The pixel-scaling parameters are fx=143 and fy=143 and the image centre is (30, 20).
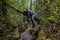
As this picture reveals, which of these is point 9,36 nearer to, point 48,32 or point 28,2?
point 48,32

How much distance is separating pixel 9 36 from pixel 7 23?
1.21 metres

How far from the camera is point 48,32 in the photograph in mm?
8289

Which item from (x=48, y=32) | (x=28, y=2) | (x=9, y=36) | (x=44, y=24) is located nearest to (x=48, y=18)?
(x=44, y=24)

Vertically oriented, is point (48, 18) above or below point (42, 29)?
above

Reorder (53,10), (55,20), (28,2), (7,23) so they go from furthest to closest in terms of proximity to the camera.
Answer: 1. (28,2)
2. (7,23)
3. (53,10)
4. (55,20)

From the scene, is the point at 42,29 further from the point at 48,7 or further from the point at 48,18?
the point at 48,7

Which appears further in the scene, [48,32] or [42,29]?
[42,29]

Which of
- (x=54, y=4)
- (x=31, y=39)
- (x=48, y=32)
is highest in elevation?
(x=54, y=4)

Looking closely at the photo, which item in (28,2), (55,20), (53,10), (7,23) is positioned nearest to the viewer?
(55,20)

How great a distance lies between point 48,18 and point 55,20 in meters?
0.78

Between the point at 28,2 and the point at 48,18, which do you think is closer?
the point at 48,18

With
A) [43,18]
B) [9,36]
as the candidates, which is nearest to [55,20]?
[43,18]

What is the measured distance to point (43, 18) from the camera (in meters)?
9.68

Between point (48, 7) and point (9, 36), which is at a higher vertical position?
point (48, 7)
